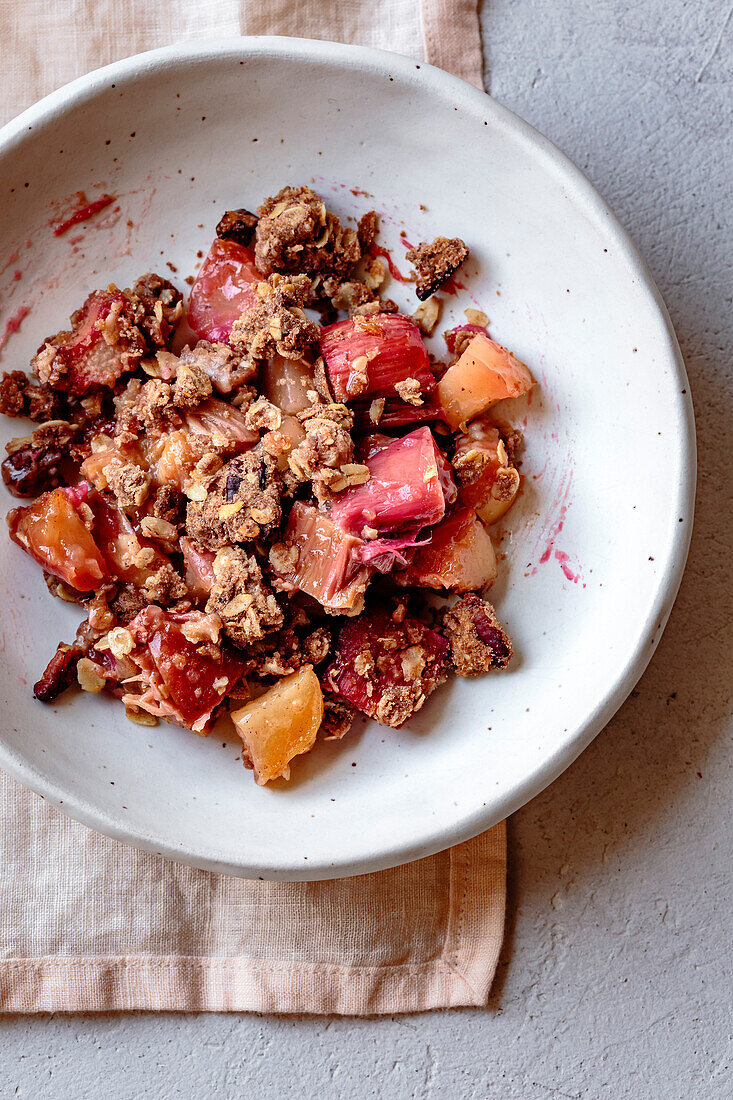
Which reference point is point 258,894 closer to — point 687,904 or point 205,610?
point 205,610

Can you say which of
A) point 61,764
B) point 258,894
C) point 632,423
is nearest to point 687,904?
point 258,894

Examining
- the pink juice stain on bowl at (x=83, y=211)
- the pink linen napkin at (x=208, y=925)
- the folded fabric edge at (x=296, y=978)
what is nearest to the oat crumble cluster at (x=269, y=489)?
the pink juice stain on bowl at (x=83, y=211)

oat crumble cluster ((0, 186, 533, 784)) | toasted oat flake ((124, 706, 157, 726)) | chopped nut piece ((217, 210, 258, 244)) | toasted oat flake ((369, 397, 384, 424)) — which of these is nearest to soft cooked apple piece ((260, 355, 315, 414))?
oat crumble cluster ((0, 186, 533, 784))

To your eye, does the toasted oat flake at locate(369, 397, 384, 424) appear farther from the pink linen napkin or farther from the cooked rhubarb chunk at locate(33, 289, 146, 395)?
the pink linen napkin

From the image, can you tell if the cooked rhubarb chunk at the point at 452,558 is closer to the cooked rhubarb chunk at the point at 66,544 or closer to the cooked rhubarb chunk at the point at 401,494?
the cooked rhubarb chunk at the point at 401,494

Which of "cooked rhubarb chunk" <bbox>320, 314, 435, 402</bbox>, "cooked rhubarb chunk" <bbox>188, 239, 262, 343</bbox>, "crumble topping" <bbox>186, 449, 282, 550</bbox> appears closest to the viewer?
Result: "crumble topping" <bbox>186, 449, 282, 550</bbox>

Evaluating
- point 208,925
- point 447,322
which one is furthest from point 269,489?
point 208,925
